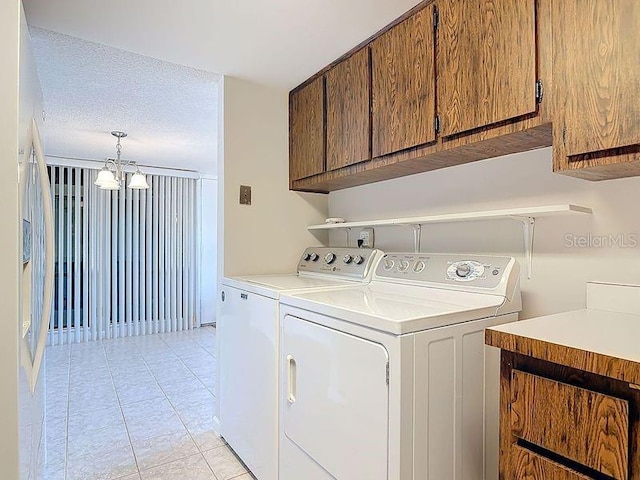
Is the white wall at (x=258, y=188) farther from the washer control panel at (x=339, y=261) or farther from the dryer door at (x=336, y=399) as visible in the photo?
the dryer door at (x=336, y=399)

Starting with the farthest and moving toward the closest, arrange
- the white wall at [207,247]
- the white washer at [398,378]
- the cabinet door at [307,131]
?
the white wall at [207,247] < the cabinet door at [307,131] < the white washer at [398,378]

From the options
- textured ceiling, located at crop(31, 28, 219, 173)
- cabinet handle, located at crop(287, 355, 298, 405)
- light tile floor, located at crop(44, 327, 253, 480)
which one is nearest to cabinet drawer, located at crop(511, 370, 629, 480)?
cabinet handle, located at crop(287, 355, 298, 405)

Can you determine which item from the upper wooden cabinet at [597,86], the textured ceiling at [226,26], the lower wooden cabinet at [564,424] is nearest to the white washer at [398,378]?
the lower wooden cabinet at [564,424]

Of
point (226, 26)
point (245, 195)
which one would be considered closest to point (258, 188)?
point (245, 195)

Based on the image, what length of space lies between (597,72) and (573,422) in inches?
37.7

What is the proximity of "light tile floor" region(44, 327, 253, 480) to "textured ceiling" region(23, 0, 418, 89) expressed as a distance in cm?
223

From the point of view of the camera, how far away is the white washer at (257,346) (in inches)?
70.5

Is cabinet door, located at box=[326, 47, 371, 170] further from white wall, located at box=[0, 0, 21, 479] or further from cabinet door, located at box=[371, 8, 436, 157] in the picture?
white wall, located at box=[0, 0, 21, 479]

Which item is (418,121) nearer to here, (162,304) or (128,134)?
(128,134)

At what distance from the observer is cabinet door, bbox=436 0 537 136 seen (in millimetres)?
1291

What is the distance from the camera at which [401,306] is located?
4.58ft

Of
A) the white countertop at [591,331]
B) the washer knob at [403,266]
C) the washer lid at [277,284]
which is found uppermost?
the washer knob at [403,266]

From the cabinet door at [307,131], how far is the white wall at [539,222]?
562 millimetres

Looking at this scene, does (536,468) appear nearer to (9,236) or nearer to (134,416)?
(9,236)
